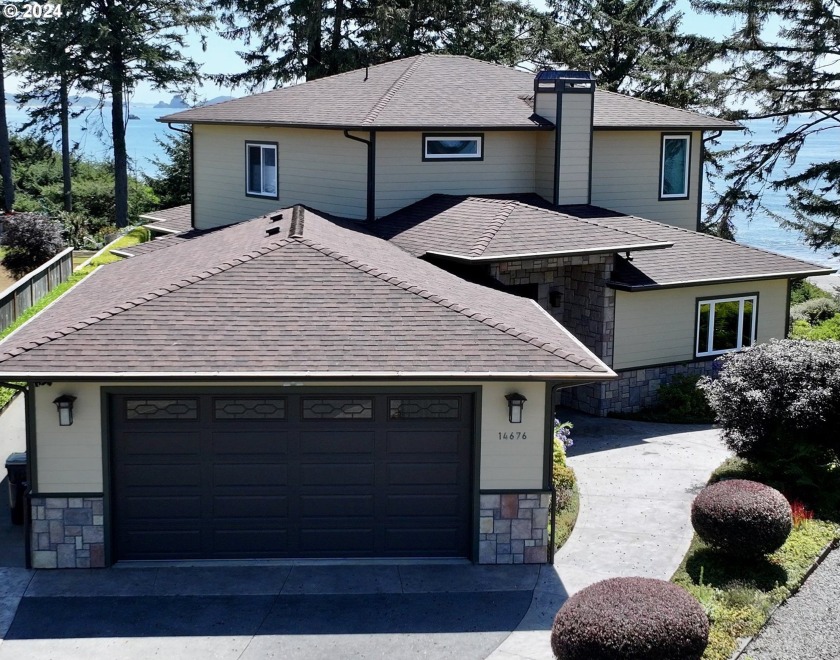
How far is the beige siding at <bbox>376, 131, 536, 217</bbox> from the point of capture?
69.2 ft

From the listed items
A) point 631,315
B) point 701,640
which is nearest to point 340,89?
point 631,315

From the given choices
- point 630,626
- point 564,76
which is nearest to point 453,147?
point 564,76

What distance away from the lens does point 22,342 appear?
1261 cm

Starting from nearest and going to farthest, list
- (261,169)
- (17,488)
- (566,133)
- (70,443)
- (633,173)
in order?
(70,443)
(17,488)
(566,133)
(261,169)
(633,173)

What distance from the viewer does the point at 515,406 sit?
41.7ft

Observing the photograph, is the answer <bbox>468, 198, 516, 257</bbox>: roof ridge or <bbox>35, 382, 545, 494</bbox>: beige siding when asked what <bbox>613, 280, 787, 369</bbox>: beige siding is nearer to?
<bbox>468, 198, 516, 257</bbox>: roof ridge

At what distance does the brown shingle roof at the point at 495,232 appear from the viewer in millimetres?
18328

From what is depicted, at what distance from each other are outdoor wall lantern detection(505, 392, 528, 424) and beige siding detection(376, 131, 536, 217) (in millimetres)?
9134

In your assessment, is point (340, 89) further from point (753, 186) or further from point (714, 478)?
point (753, 186)

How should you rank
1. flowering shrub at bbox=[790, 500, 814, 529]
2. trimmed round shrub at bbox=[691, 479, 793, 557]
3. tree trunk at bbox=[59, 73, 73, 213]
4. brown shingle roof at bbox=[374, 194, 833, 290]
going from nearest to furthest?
trimmed round shrub at bbox=[691, 479, 793, 557]
flowering shrub at bbox=[790, 500, 814, 529]
brown shingle roof at bbox=[374, 194, 833, 290]
tree trunk at bbox=[59, 73, 73, 213]

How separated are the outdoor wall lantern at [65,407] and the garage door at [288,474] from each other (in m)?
0.52

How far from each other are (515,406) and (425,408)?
1.13 meters

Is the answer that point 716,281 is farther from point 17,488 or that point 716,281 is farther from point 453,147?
point 17,488

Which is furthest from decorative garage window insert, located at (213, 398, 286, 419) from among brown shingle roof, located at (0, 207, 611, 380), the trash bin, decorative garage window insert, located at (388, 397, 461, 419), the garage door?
the trash bin
